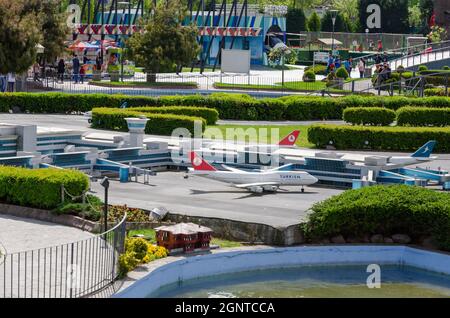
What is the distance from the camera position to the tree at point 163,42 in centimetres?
5488

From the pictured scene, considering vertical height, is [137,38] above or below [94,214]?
above

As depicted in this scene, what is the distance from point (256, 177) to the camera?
84.8 feet

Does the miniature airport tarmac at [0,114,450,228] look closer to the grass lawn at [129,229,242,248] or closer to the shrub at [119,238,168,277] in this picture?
the grass lawn at [129,229,242,248]

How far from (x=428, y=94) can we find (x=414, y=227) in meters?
32.0

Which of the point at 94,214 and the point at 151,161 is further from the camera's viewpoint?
the point at 151,161

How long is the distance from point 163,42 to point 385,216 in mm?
36333

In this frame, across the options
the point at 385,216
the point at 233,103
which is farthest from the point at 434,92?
the point at 385,216

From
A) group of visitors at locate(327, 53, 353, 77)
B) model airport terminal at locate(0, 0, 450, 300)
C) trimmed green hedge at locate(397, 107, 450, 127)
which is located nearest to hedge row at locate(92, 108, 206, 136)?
model airport terminal at locate(0, 0, 450, 300)

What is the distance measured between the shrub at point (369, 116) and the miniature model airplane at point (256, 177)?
47.6ft

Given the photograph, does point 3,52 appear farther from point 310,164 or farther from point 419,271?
point 419,271

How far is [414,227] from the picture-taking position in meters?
20.1

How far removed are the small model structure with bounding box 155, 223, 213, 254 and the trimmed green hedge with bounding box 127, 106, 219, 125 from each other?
1985cm
